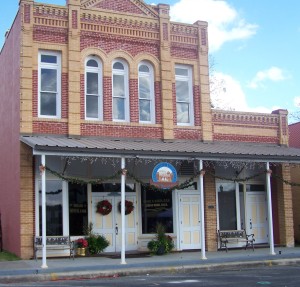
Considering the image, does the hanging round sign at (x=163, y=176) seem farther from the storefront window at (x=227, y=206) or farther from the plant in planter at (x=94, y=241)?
the storefront window at (x=227, y=206)

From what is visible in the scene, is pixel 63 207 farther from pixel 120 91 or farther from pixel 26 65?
pixel 26 65

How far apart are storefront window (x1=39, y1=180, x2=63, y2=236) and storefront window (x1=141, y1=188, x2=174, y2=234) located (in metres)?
3.26

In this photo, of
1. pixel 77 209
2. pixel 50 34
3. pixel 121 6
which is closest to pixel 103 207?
pixel 77 209

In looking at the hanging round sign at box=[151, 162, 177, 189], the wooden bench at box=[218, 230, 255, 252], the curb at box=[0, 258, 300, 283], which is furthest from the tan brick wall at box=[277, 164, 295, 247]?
the hanging round sign at box=[151, 162, 177, 189]

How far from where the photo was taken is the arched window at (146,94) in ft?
64.4

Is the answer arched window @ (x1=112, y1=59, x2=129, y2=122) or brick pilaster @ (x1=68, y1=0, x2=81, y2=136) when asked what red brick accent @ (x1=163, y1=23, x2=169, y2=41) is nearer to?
arched window @ (x1=112, y1=59, x2=129, y2=122)

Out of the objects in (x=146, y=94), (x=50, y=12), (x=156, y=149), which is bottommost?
(x=156, y=149)

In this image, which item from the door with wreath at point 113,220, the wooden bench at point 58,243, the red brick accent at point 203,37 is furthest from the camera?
the red brick accent at point 203,37

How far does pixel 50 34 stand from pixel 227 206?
373 inches

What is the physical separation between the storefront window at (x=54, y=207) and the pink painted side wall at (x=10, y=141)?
101cm

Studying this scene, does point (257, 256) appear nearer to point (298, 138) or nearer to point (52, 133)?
point (52, 133)

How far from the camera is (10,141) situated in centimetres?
1908

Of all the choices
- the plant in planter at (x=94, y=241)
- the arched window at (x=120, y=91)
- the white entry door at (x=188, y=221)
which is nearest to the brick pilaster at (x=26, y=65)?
the arched window at (x=120, y=91)

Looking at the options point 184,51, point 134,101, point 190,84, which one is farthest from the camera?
point 190,84
